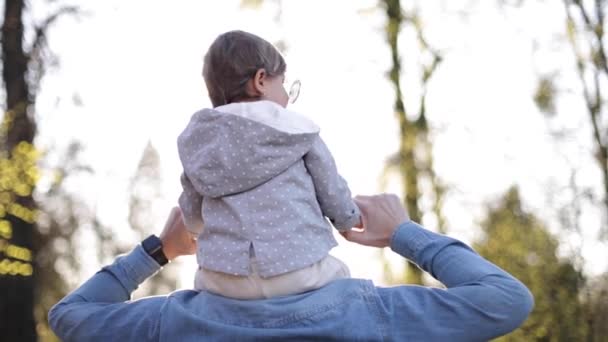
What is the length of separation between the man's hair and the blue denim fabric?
0.41 metres

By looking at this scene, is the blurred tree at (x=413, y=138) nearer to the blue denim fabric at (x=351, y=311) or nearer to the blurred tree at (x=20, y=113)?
the blurred tree at (x=20, y=113)

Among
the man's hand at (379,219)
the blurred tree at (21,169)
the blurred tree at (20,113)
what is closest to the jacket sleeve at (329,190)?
the man's hand at (379,219)

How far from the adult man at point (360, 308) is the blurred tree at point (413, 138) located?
12.7 metres

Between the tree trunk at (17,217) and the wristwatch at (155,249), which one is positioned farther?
the tree trunk at (17,217)

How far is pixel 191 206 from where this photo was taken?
1.97m

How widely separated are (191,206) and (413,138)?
13.5m

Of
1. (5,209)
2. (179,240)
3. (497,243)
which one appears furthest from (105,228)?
(179,240)

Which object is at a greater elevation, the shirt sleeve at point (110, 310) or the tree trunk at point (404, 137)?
the shirt sleeve at point (110, 310)

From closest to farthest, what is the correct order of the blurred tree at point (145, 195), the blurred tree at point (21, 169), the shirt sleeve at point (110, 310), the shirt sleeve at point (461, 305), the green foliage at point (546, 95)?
the shirt sleeve at point (461, 305)
the shirt sleeve at point (110, 310)
the blurred tree at point (21, 169)
the green foliage at point (546, 95)
the blurred tree at point (145, 195)

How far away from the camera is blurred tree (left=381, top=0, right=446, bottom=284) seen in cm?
1488

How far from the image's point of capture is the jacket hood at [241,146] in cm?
185

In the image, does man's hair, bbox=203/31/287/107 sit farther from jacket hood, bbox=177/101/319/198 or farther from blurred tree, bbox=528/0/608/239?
blurred tree, bbox=528/0/608/239

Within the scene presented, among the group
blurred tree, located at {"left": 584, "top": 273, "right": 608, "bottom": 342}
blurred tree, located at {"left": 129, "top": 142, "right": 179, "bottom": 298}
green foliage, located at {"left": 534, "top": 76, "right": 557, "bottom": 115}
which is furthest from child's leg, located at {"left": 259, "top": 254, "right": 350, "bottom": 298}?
blurred tree, located at {"left": 129, "top": 142, "right": 179, "bottom": 298}

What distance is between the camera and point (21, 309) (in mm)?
11219
